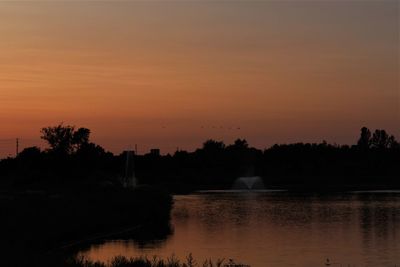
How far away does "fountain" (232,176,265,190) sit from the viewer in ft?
549

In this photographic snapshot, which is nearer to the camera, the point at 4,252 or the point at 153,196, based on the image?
the point at 4,252

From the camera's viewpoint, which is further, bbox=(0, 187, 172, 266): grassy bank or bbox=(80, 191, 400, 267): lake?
bbox=(80, 191, 400, 267): lake

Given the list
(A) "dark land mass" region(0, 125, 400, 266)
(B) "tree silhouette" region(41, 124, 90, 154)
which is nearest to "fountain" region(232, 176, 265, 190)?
(A) "dark land mass" region(0, 125, 400, 266)

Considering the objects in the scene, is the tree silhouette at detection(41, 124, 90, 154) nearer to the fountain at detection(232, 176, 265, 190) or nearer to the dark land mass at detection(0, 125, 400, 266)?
the dark land mass at detection(0, 125, 400, 266)

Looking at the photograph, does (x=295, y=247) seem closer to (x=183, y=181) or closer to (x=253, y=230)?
(x=253, y=230)

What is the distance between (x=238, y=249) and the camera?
140ft

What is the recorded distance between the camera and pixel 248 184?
169125mm

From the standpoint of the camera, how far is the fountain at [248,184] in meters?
167

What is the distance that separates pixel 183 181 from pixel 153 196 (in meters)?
103

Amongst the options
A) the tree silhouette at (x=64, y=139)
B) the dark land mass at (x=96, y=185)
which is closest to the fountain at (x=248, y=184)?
the dark land mass at (x=96, y=185)

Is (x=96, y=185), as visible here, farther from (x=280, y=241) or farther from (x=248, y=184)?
(x=248, y=184)

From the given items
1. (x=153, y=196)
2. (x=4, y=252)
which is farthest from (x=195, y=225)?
(x=4, y=252)

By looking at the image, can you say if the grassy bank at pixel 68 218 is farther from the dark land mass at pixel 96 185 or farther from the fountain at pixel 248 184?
the fountain at pixel 248 184

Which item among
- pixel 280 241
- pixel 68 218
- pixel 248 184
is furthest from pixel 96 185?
pixel 248 184
